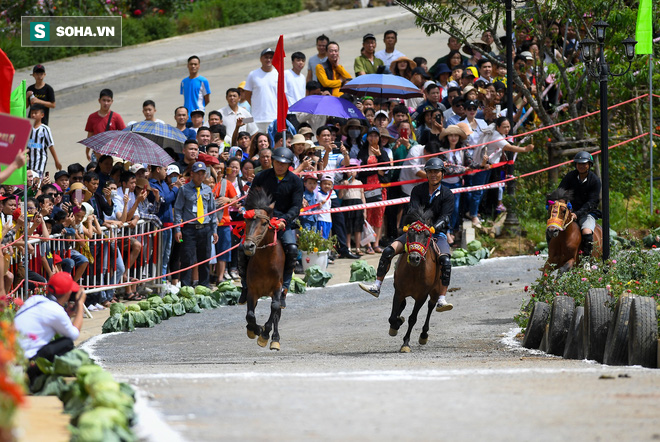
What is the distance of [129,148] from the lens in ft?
60.7

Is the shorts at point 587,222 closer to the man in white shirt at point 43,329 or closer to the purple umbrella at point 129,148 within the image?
the purple umbrella at point 129,148

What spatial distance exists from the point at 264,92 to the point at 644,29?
7750 millimetres

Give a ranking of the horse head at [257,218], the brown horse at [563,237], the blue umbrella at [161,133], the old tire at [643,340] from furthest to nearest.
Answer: the blue umbrella at [161,133]
the brown horse at [563,237]
the horse head at [257,218]
the old tire at [643,340]

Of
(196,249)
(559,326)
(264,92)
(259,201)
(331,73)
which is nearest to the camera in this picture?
(559,326)

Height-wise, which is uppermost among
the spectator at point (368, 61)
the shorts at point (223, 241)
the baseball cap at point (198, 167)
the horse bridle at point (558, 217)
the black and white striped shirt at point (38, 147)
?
the spectator at point (368, 61)

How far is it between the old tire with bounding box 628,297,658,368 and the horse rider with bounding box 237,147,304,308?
16.2 feet

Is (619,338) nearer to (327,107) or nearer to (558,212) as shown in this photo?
(558,212)

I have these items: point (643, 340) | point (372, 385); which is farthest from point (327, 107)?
point (372, 385)

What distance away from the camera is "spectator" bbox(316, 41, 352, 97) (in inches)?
966

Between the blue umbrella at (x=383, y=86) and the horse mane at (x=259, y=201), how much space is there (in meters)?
9.45

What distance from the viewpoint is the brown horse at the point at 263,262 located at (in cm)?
1449

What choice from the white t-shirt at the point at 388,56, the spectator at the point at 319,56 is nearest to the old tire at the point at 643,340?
the spectator at the point at 319,56

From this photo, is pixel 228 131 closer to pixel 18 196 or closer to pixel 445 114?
pixel 445 114

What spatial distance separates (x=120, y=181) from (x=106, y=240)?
1.62 metres
